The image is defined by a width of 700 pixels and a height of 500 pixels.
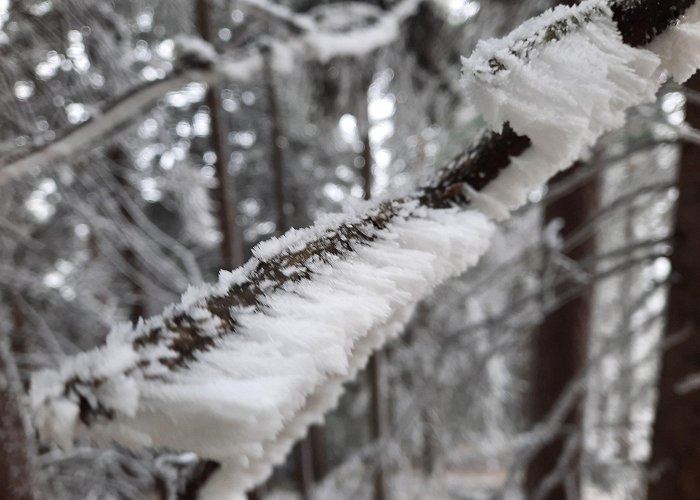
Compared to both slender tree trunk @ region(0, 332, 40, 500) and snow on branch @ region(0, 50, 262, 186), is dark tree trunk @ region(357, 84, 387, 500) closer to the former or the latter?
snow on branch @ region(0, 50, 262, 186)

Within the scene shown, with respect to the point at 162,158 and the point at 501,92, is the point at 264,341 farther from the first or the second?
the point at 162,158

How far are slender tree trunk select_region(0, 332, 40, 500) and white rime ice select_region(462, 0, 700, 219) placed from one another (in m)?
1.13

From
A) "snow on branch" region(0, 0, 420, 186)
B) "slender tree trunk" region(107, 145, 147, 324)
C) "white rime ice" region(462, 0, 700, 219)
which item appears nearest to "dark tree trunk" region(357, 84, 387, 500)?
"snow on branch" region(0, 0, 420, 186)

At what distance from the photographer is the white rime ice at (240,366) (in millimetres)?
509

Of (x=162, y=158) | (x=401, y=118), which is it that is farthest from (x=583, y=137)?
(x=401, y=118)

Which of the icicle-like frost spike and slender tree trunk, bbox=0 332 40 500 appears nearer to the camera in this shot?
the icicle-like frost spike

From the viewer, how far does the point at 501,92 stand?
0.65m

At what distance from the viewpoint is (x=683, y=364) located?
2.19m

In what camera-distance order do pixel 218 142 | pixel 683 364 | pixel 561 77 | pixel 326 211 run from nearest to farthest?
pixel 561 77, pixel 683 364, pixel 218 142, pixel 326 211

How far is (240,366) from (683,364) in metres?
2.17

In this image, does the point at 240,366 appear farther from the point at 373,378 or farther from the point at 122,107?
the point at 373,378

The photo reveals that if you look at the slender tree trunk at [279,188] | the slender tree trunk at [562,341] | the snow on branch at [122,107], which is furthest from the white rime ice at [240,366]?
the slender tree trunk at [562,341]

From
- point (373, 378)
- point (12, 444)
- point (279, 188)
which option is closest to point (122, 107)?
point (12, 444)

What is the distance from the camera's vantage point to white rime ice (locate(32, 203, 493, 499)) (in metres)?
0.51
